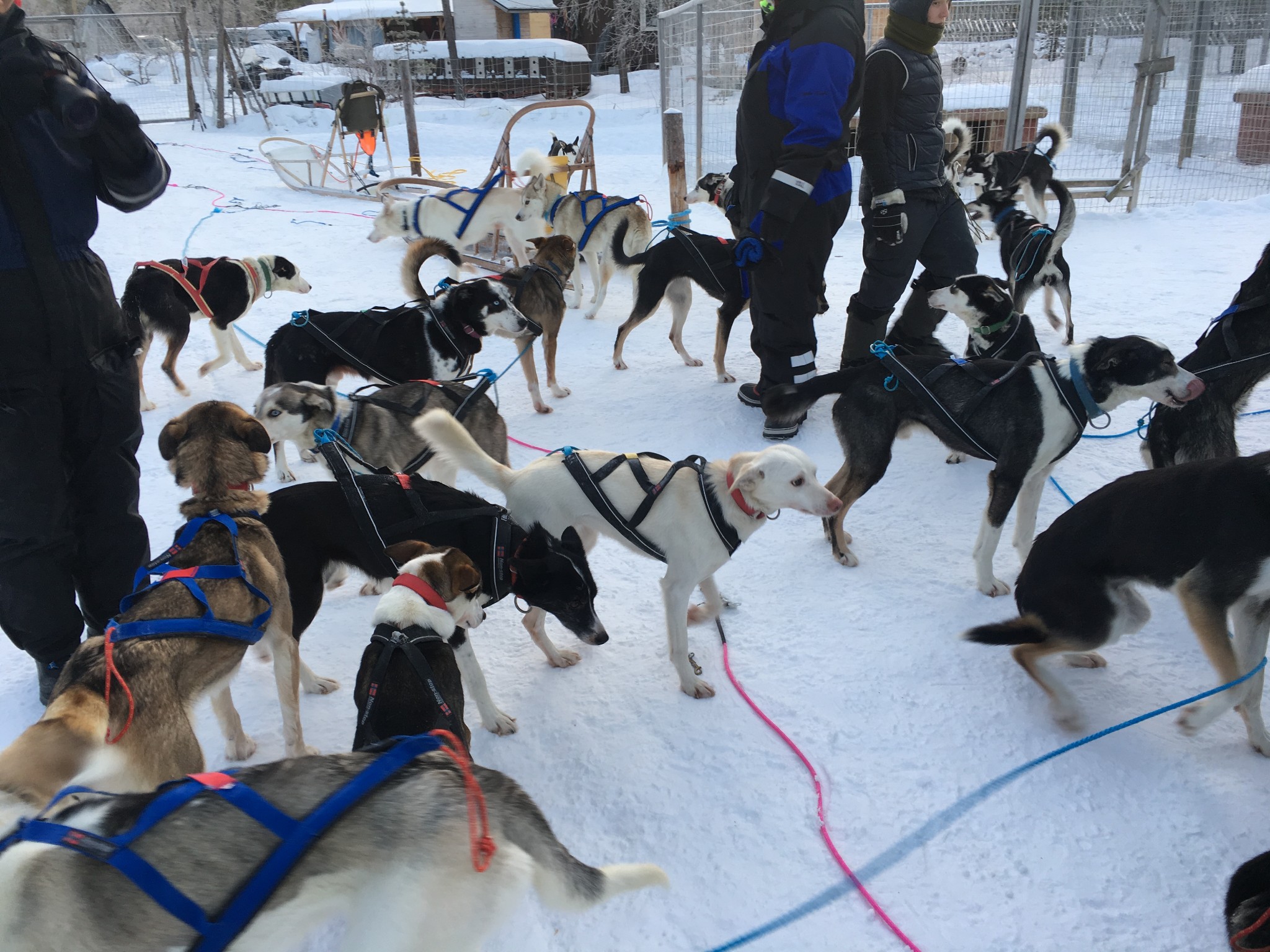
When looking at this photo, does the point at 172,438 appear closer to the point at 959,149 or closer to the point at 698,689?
the point at 698,689

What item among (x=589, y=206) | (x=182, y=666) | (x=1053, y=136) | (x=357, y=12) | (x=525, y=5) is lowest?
(x=182, y=666)

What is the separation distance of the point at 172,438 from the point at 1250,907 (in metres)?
2.94

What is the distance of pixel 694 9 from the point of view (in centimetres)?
879

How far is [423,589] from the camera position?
2133 mm

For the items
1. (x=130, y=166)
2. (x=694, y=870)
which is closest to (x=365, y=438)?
(x=130, y=166)

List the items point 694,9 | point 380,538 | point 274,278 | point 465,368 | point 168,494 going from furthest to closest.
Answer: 1. point 694,9
2. point 274,278
3. point 465,368
4. point 168,494
5. point 380,538

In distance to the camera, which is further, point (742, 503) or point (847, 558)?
point (847, 558)

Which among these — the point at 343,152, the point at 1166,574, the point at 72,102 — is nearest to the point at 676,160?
the point at 343,152

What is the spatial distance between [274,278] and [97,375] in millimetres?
3913

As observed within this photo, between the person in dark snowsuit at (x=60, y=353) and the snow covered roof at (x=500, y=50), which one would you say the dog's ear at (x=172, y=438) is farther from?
the snow covered roof at (x=500, y=50)

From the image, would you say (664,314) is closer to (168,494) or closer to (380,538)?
(168,494)

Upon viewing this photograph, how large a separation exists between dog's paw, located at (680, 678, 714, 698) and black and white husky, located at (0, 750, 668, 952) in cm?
122

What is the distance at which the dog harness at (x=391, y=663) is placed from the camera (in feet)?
6.30

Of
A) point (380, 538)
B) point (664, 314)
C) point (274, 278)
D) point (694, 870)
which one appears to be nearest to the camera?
point (694, 870)
